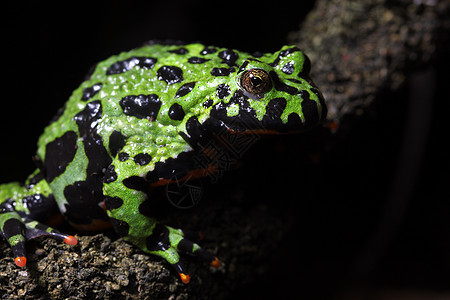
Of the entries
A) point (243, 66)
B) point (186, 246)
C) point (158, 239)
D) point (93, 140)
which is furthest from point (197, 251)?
point (243, 66)

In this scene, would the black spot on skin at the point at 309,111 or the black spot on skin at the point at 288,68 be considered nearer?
the black spot on skin at the point at 309,111

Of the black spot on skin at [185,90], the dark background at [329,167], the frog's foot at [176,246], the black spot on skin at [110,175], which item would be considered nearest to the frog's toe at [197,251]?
the frog's foot at [176,246]

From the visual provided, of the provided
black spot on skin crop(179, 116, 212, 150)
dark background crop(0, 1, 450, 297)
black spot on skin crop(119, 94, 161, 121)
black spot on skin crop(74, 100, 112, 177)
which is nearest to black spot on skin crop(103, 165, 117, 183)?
black spot on skin crop(74, 100, 112, 177)

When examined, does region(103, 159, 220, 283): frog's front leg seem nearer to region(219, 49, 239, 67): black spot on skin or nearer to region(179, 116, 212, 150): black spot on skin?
region(179, 116, 212, 150): black spot on skin

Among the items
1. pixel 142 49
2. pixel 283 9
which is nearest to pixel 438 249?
pixel 283 9

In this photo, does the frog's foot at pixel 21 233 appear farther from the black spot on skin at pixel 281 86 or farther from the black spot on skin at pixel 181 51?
the black spot on skin at pixel 281 86

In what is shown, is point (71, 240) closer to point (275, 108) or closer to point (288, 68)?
point (275, 108)
